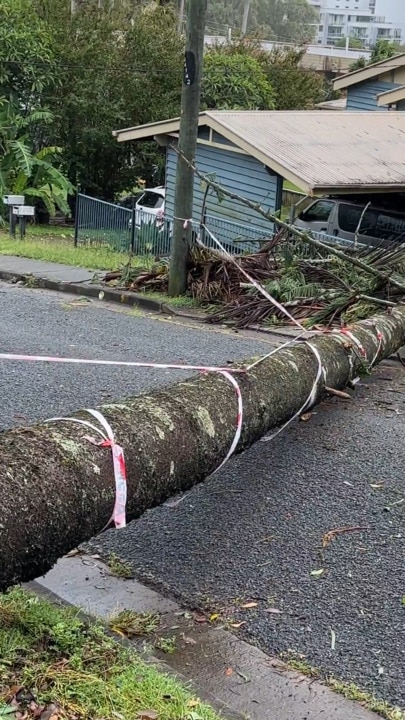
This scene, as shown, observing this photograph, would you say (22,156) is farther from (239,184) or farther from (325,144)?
(325,144)

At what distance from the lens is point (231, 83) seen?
26.6m

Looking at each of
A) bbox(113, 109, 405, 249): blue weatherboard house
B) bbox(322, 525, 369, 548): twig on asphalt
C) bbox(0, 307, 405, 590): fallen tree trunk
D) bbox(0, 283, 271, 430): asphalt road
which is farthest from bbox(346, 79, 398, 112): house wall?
bbox(322, 525, 369, 548): twig on asphalt

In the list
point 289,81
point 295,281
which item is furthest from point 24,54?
point 295,281

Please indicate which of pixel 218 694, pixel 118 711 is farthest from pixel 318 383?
pixel 118 711

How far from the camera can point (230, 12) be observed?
433 feet

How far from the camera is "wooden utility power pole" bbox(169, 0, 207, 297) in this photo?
1171 centimetres

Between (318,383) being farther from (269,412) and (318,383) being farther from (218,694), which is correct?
(218,694)

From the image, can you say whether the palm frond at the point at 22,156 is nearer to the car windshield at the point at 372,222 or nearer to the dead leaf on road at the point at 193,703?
the car windshield at the point at 372,222

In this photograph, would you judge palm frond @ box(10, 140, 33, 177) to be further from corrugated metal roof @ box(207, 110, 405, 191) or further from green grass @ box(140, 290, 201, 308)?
green grass @ box(140, 290, 201, 308)

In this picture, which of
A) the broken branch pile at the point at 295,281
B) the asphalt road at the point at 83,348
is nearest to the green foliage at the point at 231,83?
the broken branch pile at the point at 295,281

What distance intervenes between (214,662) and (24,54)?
22.0 m

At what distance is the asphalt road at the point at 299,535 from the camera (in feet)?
12.7

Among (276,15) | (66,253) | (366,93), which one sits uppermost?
(276,15)

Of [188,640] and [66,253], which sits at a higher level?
[188,640]
